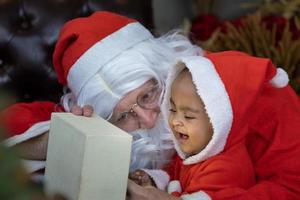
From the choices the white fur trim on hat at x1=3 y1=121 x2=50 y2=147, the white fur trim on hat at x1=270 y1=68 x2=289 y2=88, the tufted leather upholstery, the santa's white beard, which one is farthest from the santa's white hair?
the tufted leather upholstery

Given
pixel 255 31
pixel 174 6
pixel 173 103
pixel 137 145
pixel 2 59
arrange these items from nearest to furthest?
1. pixel 173 103
2. pixel 137 145
3. pixel 2 59
4. pixel 255 31
5. pixel 174 6

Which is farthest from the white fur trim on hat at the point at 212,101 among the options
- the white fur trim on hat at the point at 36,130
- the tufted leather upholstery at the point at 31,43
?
the tufted leather upholstery at the point at 31,43

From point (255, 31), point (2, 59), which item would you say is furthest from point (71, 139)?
point (255, 31)

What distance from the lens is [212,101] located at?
86 cm

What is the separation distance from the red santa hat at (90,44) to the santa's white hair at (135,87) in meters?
0.02

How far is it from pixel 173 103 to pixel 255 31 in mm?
879

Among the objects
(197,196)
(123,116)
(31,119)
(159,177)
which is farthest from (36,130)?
(197,196)

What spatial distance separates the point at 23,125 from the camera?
1149 mm

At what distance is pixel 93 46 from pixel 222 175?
0.43m

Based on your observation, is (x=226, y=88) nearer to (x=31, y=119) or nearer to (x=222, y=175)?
(x=222, y=175)

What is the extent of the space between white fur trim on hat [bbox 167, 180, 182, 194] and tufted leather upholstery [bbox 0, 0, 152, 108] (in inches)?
22.6

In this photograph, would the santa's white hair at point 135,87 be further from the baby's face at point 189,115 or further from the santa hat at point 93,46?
the baby's face at point 189,115

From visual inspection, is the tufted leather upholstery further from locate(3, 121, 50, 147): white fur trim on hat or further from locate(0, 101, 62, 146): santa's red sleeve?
locate(3, 121, 50, 147): white fur trim on hat

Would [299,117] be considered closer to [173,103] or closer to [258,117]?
[258,117]
